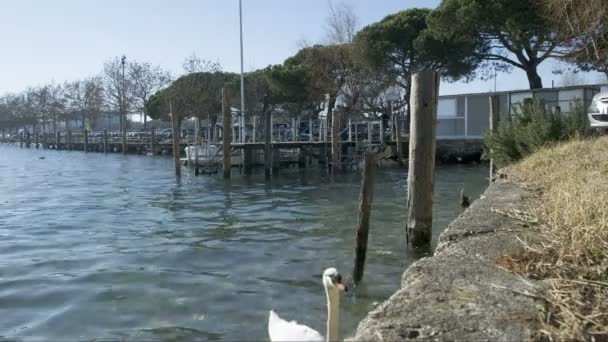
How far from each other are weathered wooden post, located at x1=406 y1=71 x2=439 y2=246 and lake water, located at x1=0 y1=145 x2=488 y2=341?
49cm

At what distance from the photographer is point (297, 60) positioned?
43.9 m

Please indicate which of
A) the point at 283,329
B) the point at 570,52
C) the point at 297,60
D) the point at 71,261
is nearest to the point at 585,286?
the point at 283,329

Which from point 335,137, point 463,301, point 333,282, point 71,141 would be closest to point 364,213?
point 333,282

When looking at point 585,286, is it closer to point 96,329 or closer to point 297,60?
point 96,329

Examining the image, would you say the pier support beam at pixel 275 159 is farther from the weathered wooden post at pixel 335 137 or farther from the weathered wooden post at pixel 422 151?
the weathered wooden post at pixel 422 151

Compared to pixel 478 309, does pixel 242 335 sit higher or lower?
lower

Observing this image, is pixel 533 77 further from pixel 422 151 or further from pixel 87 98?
pixel 87 98

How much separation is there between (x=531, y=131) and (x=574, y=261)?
935 cm

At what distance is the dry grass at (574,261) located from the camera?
10.9ft

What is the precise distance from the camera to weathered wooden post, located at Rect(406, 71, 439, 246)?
8039mm

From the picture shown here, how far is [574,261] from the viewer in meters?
4.36

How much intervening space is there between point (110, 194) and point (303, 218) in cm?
898

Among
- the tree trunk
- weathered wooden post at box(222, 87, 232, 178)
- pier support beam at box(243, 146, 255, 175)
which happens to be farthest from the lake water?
the tree trunk

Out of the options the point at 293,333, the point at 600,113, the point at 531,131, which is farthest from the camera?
the point at 600,113
